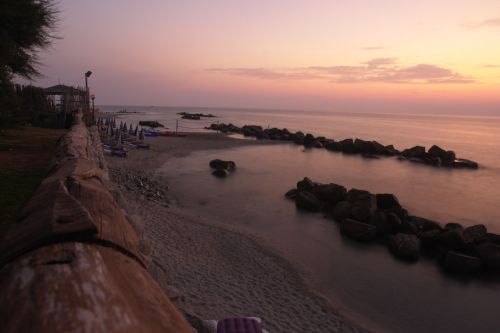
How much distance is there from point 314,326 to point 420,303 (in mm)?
4305

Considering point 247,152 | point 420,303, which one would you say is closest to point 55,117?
point 247,152

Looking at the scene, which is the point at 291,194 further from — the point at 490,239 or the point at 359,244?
the point at 490,239

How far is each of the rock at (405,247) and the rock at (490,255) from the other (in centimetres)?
215

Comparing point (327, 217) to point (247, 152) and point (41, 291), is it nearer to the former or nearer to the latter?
point (41, 291)

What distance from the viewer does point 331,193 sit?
1950cm

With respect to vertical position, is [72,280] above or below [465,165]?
above

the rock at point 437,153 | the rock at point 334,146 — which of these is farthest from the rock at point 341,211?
the rock at point 334,146

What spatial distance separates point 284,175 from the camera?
28.7 meters

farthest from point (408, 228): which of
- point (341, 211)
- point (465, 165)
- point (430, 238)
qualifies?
point (465, 165)

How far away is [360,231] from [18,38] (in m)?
17.7

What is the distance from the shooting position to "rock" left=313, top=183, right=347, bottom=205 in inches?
762

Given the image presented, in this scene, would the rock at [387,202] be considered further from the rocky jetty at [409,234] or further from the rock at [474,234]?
the rock at [474,234]

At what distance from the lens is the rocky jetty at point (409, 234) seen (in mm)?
12641

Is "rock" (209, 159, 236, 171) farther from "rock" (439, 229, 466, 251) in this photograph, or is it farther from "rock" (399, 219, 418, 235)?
"rock" (439, 229, 466, 251)
